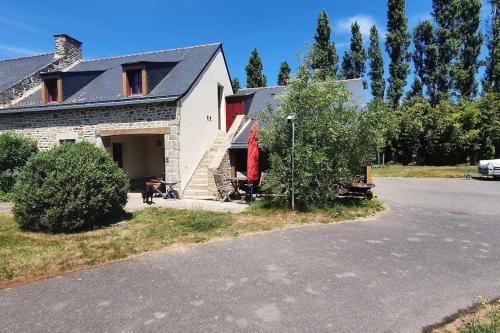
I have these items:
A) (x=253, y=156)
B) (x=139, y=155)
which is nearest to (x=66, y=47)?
(x=139, y=155)

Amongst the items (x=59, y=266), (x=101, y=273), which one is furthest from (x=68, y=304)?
(x=59, y=266)

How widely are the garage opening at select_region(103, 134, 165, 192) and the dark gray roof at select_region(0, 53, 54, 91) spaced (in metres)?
6.15

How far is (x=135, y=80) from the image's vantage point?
46.5 feet

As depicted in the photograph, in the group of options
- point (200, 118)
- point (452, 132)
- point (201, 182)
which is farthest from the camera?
point (452, 132)

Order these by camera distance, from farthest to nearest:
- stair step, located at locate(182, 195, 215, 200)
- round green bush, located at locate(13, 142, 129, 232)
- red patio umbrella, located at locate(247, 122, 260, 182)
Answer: stair step, located at locate(182, 195, 215, 200) < red patio umbrella, located at locate(247, 122, 260, 182) < round green bush, located at locate(13, 142, 129, 232)

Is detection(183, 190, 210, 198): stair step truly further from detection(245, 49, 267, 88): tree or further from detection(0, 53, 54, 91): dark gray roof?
detection(245, 49, 267, 88): tree

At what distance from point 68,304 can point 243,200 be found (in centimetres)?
802

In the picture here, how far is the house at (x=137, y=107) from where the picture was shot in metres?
13.0

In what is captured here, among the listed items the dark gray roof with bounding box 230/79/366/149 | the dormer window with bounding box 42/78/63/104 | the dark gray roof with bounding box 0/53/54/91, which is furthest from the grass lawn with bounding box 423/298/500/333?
the dark gray roof with bounding box 0/53/54/91

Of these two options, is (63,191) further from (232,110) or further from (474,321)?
(232,110)

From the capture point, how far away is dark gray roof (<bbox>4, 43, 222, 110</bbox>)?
13.4 metres

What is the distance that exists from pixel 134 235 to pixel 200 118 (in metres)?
7.95

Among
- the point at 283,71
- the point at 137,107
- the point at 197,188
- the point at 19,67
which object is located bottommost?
the point at 197,188

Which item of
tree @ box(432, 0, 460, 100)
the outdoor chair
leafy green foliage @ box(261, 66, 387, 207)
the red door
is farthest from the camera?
tree @ box(432, 0, 460, 100)
